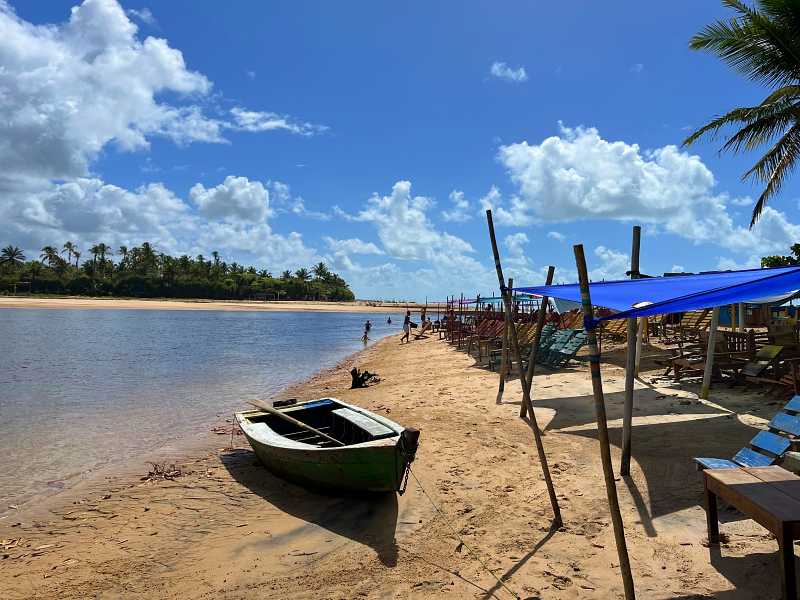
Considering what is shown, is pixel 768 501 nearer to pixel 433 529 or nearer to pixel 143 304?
pixel 433 529

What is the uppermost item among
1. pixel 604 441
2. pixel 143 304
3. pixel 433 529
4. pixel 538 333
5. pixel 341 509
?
pixel 538 333

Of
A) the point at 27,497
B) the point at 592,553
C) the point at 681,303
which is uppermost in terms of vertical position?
the point at 681,303

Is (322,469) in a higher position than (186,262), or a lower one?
lower

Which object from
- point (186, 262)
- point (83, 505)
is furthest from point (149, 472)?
point (186, 262)

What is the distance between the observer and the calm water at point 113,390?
8.83 m

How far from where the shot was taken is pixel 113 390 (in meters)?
14.7

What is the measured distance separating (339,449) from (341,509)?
0.74 metres

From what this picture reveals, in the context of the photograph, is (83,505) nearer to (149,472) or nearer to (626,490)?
(149,472)

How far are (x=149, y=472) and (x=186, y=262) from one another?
3547 inches

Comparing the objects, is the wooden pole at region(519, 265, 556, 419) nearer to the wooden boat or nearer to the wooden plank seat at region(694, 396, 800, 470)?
the wooden boat

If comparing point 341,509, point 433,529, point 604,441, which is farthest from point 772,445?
point 341,509

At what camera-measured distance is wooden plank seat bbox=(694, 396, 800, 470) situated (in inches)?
180

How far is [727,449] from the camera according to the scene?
6242mm

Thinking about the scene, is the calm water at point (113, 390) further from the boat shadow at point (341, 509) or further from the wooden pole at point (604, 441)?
the wooden pole at point (604, 441)
